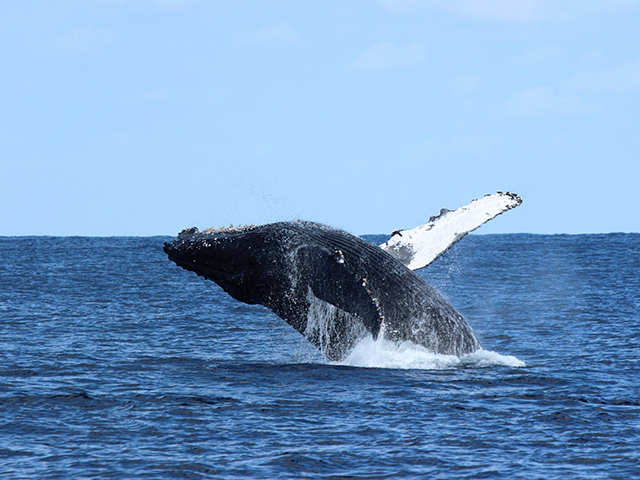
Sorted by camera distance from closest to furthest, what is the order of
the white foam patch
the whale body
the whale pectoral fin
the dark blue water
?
the dark blue water < the whale pectoral fin < the whale body < the white foam patch

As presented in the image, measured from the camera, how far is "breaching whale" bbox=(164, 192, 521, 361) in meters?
11.1

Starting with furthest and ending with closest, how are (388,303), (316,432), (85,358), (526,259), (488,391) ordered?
1. (526,259)
2. (85,358)
3. (388,303)
4. (488,391)
5. (316,432)

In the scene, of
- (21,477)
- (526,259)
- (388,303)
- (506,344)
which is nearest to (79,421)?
(21,477)

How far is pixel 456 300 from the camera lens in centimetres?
2736

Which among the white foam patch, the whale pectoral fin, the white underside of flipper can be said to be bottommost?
the white foam patch

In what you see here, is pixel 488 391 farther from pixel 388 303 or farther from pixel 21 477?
pixel 21 477

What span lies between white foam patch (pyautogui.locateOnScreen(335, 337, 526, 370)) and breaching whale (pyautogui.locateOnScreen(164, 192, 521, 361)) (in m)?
0.10

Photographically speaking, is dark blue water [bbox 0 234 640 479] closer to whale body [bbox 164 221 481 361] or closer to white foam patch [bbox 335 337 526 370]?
white foam patch [bbox 335 337 526 370]

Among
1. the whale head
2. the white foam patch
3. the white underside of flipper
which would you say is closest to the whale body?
the whale head

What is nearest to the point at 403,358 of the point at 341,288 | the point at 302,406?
the point at 341,288

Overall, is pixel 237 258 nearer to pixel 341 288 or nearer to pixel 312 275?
pixel 312 275

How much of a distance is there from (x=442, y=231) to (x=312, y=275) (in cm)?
273

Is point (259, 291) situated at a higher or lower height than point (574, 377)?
higher

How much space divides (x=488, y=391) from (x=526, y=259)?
48574 mm
